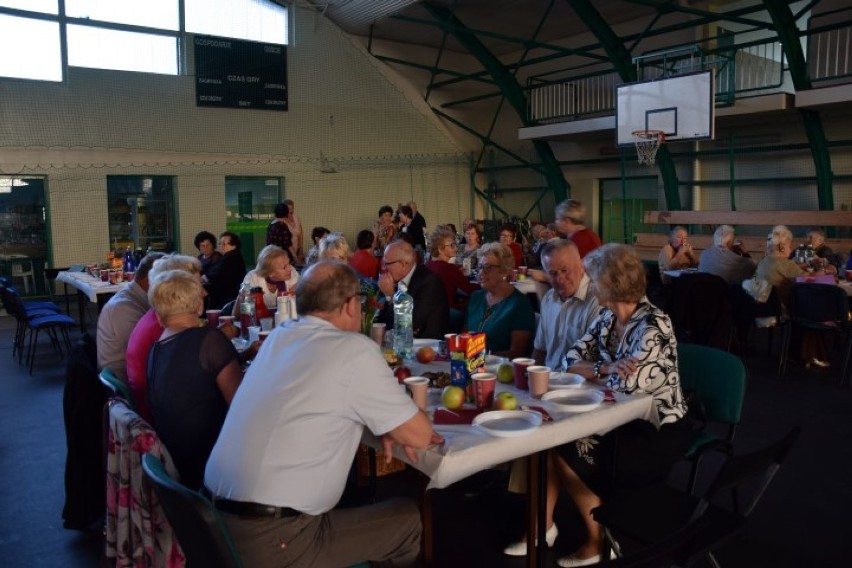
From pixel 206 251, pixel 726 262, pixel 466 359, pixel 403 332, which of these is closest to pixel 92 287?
pixel 206 251

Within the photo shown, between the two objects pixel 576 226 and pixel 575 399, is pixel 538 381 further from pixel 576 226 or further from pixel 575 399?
pixel 576 226

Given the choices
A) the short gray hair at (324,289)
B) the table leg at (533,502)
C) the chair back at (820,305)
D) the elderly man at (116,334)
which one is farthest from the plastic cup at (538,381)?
the chair back at (820,305)

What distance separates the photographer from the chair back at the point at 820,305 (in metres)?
5.63

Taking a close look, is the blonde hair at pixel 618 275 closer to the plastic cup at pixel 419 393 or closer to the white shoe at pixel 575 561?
the plastic cup at pixel 419 393

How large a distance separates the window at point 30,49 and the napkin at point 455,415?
10.6m

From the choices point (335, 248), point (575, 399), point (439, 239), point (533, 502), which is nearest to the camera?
point (533, 502)

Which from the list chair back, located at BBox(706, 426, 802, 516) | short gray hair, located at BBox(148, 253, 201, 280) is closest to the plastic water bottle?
short gray hair, located at BBox(148, 253, 201, 280)

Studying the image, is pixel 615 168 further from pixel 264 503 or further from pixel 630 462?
pixel 264 503

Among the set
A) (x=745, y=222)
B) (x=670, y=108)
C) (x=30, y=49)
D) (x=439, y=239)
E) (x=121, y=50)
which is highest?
(x=121, y=50)

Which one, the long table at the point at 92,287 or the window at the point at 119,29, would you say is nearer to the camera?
the long table at the point at 92,287

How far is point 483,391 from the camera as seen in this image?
2.50 m

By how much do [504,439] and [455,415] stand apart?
0.25 meters

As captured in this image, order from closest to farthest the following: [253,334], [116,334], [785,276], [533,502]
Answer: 1. [533,502]
2. [116,334]
3. [253,334]
4. [785,276]

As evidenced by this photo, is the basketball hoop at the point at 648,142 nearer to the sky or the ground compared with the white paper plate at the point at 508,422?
nearer to the sky
